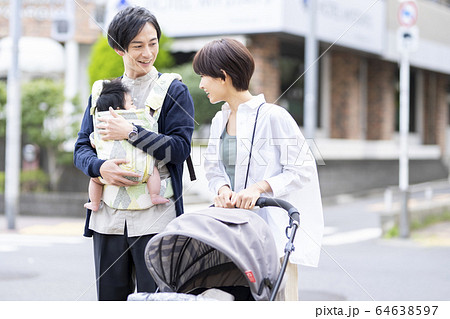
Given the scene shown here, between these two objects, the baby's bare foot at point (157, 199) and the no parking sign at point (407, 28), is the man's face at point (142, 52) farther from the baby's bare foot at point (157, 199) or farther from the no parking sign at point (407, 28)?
the no parking sign at point (407, 28)

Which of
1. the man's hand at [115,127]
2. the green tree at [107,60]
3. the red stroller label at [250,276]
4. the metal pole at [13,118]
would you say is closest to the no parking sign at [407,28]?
the green tree at [107,60]

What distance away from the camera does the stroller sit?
2396 mm

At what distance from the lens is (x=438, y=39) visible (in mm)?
19984

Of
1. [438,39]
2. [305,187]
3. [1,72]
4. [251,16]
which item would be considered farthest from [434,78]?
[305,187]

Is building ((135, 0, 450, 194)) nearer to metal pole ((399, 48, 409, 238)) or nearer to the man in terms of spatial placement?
metal pole ((399, 48, 409, 238))

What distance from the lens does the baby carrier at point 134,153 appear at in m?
2.77

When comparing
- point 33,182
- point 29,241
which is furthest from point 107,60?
point 29,241

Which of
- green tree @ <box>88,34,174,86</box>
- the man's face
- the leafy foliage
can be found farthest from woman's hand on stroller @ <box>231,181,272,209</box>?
the leafy foliage

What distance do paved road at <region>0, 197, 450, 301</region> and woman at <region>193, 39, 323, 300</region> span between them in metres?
1.90

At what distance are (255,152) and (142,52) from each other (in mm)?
638

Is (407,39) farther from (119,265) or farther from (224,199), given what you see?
(119,265)

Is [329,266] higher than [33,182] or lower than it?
lower

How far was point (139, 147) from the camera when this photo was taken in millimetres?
2771
